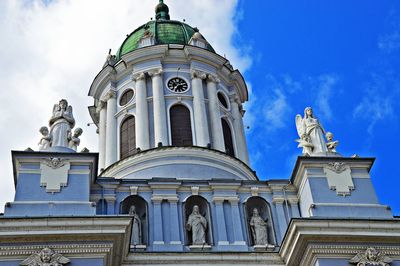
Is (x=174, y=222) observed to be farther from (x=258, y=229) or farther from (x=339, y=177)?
(x=339, y=177)

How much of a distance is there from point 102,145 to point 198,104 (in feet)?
14.1

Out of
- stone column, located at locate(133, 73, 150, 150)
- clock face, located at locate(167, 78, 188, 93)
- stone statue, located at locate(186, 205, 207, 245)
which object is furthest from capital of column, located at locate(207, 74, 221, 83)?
stone statue, located at locate(186, 205, 207, 245)

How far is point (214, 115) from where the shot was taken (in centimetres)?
2883

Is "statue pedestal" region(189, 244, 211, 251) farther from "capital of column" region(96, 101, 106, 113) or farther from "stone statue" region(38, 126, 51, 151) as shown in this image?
"capital of column" region(96, 101, 106, 113)

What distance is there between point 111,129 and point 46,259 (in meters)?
10.6

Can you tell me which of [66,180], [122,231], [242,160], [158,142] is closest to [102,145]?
[158,142]

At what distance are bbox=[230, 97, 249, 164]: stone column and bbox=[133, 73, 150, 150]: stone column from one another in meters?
3.83

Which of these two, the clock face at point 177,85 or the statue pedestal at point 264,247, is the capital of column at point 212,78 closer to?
the clock face at point 177,85

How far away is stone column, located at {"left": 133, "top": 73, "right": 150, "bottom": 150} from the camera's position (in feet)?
90.3

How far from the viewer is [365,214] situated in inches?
845

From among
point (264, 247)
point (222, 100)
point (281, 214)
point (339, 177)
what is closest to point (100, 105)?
point (222, 100)

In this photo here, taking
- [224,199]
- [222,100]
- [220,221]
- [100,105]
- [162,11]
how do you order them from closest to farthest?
[220,221], [224,199], [222,100], [100,105], [162,11]

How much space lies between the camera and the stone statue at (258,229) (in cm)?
2214

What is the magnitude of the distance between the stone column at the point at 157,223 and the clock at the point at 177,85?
26.3 ft
